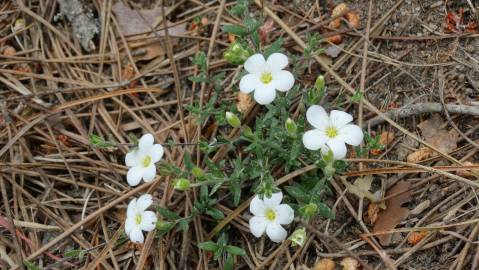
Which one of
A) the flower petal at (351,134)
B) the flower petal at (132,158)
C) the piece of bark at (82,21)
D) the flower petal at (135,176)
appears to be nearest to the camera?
the flower petal at (351,134)

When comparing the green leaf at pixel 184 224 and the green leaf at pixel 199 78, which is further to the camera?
the green leaf at pixel 199 78

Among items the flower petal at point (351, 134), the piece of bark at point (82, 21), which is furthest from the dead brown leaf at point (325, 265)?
the piece of bark at point (82, 21)

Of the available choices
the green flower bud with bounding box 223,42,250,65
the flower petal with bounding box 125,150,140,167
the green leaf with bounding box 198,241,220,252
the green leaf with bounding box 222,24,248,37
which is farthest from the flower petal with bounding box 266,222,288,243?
the green leaf with bounding box 222,24,248,37

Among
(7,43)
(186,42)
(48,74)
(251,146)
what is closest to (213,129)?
(251,146)

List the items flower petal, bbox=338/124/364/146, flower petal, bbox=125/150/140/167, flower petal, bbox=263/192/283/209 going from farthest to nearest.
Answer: flower petal, bbox=125/150/140/167, flower petal, bbox=263/192/283/209, flower petal, bbox=338/124/364/146

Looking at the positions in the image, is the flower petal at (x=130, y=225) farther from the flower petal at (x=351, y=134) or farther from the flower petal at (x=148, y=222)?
the flower petal at (x=351, y=134)

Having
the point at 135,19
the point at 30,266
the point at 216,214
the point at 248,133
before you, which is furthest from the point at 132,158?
the point at 135,19

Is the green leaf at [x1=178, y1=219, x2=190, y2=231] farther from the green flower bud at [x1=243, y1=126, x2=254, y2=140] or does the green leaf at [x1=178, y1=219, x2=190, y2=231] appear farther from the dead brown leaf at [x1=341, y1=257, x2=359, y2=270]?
the dead brown leaf at [x1=341, y1=257, x2=359, y2=270]

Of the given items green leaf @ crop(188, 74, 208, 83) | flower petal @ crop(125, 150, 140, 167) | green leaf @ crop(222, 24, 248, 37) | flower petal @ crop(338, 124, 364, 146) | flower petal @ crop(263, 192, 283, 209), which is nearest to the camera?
flower petal @ crop(338, 124, 364, 146)
